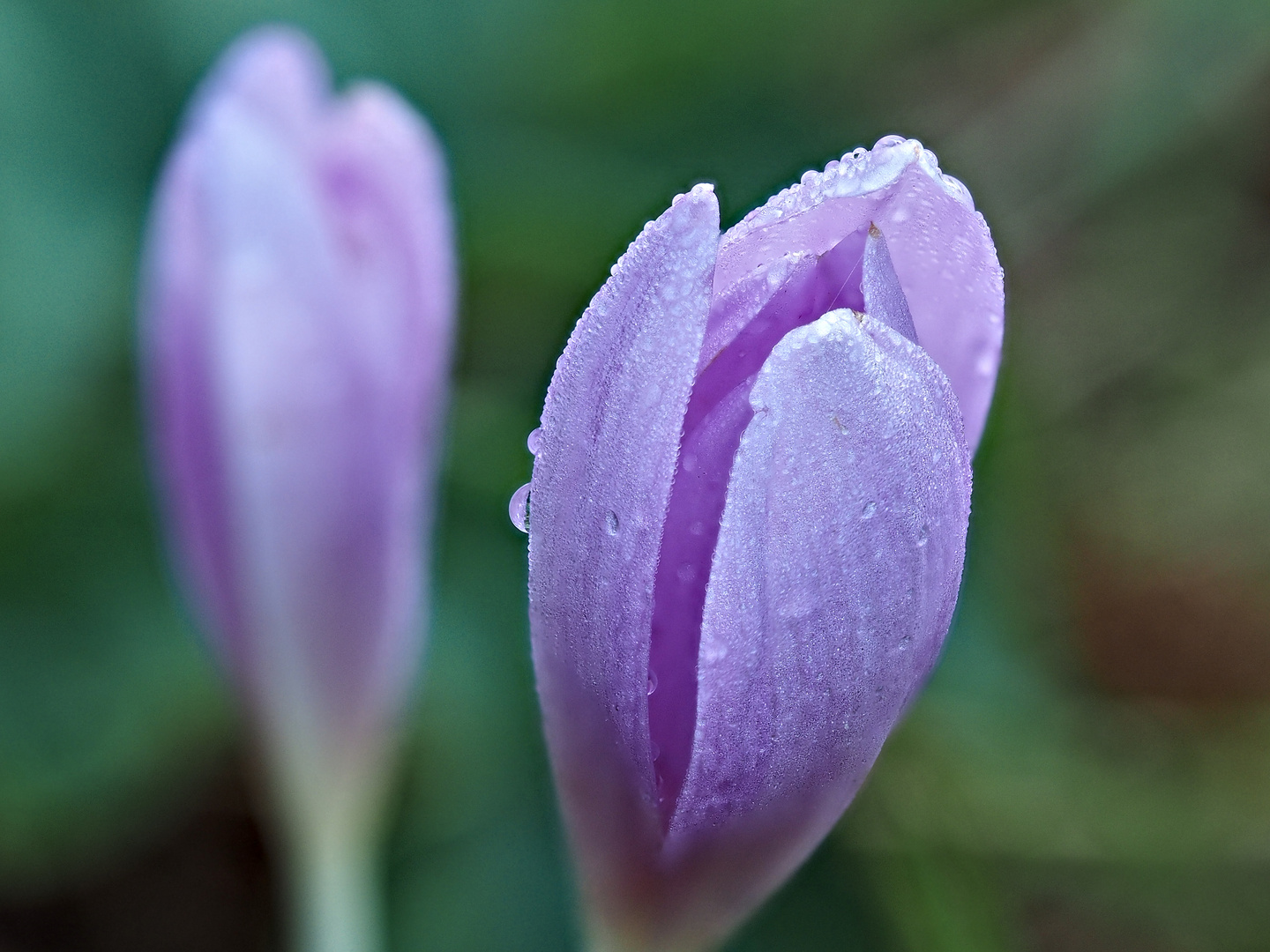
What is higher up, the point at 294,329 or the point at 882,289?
the point at 294,329

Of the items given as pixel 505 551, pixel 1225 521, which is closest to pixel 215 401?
pixel 505 551

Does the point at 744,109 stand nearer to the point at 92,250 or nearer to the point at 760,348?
the point at 92,250

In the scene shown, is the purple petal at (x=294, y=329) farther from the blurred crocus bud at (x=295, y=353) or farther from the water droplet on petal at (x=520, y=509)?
the water droplet on petal at (x=520, y=509)

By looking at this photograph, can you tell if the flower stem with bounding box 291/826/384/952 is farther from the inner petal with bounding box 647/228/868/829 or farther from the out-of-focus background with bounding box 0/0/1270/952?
the inner petal with bounding box 647/228/868/829

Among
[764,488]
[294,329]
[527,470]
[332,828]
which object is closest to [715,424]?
[764,488]

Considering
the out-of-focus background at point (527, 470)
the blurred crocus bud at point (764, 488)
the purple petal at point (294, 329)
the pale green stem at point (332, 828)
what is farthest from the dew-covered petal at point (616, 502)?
the out-of-focus background at point (527, 470)

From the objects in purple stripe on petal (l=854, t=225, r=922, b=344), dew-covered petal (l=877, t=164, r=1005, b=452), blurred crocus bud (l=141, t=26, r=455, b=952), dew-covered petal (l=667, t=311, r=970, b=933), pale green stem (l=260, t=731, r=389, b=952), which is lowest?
dew-covered petal (l=667, t=311, r=970, b=933)

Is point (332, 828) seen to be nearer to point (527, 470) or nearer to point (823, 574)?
point (527, 470)

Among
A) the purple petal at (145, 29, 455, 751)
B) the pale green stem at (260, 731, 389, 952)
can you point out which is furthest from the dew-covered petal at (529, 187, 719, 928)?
the pale green stem at (260, 731, 389, 952)
